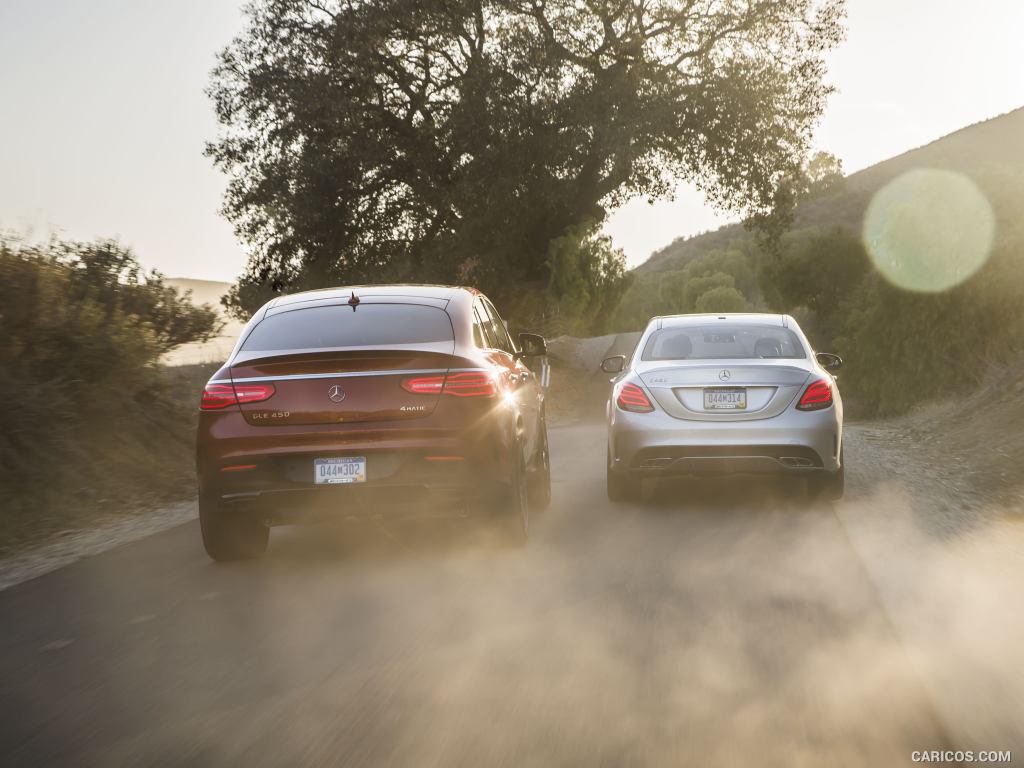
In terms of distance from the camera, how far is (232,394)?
23.1 ft

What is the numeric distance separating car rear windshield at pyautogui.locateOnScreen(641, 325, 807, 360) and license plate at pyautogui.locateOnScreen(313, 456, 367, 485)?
161 inches

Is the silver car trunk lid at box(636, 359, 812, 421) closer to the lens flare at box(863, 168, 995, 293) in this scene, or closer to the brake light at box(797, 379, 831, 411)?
the brake light at box(797, 379, 831, 411)

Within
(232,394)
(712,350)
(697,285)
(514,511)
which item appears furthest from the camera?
(697,285)

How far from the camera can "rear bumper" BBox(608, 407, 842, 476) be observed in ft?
30.3

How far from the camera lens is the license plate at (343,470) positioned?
6.91 meters

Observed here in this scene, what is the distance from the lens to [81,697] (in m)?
4.69

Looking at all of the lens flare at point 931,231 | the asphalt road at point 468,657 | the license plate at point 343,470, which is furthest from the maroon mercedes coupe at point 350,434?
the lens flare at point 931,231

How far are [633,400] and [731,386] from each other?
83 centimetres

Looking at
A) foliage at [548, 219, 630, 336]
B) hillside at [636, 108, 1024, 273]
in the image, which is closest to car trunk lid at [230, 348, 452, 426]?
foliage at [548, 219, 630, 336]

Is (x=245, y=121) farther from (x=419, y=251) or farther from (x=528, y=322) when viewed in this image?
(x=528, y=322)

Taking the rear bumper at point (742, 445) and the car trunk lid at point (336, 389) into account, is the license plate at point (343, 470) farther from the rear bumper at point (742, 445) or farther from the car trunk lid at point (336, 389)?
the rear bumper at point (742, 445)

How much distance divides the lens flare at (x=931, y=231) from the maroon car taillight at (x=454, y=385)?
2406 centimetres

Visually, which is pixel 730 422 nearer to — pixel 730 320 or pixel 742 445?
pixel 742 445

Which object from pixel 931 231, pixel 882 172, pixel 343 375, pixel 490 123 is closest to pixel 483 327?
pixel 343 375
